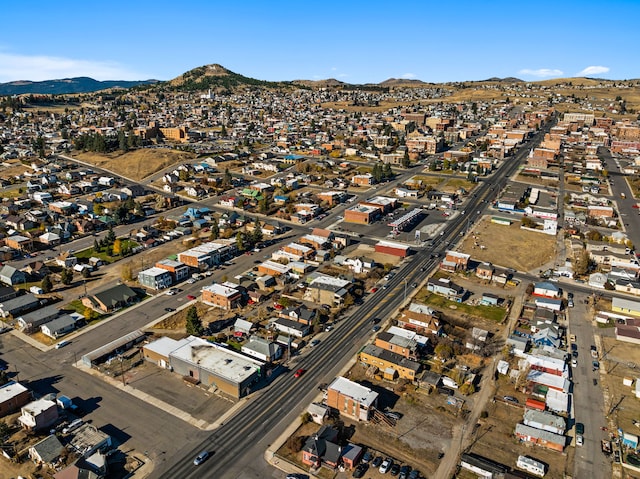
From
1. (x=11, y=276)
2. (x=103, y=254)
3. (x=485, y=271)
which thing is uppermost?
(x=11, y=276)

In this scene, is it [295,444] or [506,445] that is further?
[506,445]

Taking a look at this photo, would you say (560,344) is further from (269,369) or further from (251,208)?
(251,208)

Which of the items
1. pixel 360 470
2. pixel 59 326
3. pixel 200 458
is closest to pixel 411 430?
pixel 360 470

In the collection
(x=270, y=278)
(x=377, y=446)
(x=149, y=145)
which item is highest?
(x=149, y=145)

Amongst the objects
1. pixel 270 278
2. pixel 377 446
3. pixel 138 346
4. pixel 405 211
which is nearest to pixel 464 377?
pixel 377 446

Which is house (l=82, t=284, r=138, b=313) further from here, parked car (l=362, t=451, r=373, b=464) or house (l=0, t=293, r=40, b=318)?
parked car (l=362, t=451, r=373, b=464)

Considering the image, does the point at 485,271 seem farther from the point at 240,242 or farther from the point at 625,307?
the point at 240,242

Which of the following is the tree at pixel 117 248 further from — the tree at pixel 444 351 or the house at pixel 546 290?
the house at pixel 546 290

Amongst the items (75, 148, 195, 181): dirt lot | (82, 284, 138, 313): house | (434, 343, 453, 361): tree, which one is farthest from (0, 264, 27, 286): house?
(75, 148, 195, 181): dirt lot
